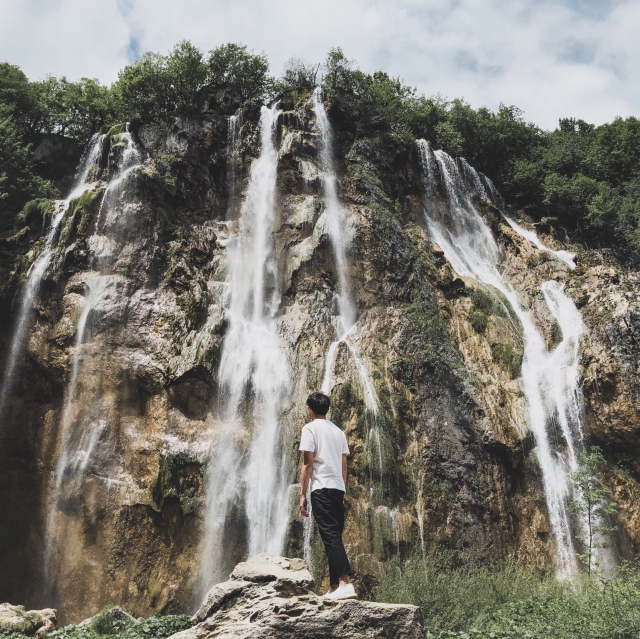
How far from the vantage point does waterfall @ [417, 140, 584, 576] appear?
15133 millimetres

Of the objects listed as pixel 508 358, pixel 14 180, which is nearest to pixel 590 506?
pixel 508 358

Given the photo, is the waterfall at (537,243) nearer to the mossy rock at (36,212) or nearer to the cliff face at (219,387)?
the cliff face at (219,387)

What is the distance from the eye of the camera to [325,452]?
18.1ft

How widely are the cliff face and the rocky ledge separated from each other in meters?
7.76

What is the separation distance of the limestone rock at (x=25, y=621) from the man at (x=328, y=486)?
18.9 ft

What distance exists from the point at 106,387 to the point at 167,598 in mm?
5551

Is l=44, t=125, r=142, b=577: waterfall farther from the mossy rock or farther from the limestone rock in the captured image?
the limestone rock

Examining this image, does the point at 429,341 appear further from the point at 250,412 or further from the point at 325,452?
the point at 325,452

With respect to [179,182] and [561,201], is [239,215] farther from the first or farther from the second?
[561,201]

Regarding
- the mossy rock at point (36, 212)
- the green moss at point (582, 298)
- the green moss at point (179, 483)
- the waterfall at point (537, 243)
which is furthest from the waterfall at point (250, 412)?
the waterfall at point (537, 243)

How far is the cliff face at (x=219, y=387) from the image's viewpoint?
13336mm

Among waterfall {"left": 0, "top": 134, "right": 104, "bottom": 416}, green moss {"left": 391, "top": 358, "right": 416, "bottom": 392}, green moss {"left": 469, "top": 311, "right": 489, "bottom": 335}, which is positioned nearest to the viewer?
waterfall {"left": 0, "top": 134, "right": 104, "bottom": 416}

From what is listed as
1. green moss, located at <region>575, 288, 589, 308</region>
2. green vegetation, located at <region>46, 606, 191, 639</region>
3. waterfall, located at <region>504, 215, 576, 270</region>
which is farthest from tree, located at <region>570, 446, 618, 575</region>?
waterfall, located at <region>504, 215, 576, 270</region>

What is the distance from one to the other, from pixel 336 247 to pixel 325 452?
14145 millimetres
